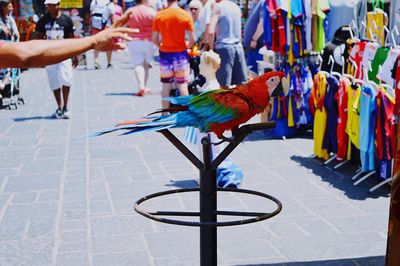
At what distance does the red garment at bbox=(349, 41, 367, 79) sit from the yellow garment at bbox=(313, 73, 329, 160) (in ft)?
1.11

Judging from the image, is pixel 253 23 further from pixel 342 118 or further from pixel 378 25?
pixel 342 118

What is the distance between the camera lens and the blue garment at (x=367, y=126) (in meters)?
5.25

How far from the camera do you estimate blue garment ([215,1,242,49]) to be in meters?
8.42

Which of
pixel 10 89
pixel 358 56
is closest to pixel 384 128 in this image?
pixel 358 56

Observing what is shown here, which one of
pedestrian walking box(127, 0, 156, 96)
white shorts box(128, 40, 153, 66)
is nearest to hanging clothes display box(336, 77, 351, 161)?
pedestrian walking box(127, 0, 156, 96)

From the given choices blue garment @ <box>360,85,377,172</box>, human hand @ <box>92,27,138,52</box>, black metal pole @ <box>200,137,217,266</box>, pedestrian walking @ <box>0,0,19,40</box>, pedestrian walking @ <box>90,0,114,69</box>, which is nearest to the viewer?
black metal pole @ <box>200,137,217,266</box>

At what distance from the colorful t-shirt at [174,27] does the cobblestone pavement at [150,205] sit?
5.48 feet

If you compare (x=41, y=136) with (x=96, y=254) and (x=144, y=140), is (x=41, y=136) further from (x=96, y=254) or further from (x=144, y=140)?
(x=96, y=254)

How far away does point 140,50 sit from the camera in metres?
10.9

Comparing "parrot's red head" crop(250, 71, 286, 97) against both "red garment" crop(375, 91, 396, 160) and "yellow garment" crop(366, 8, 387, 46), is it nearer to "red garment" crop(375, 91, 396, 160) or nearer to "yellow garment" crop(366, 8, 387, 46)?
"red garment" crop(375, 91, 396, 160)

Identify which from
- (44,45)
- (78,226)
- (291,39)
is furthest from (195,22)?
(44,45)

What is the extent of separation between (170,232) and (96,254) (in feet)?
2.05

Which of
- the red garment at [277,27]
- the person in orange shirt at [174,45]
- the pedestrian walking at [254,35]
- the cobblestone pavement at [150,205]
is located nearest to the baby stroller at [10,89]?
the cobblestone pavement at [150,205]

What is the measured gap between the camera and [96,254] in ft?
13.4
